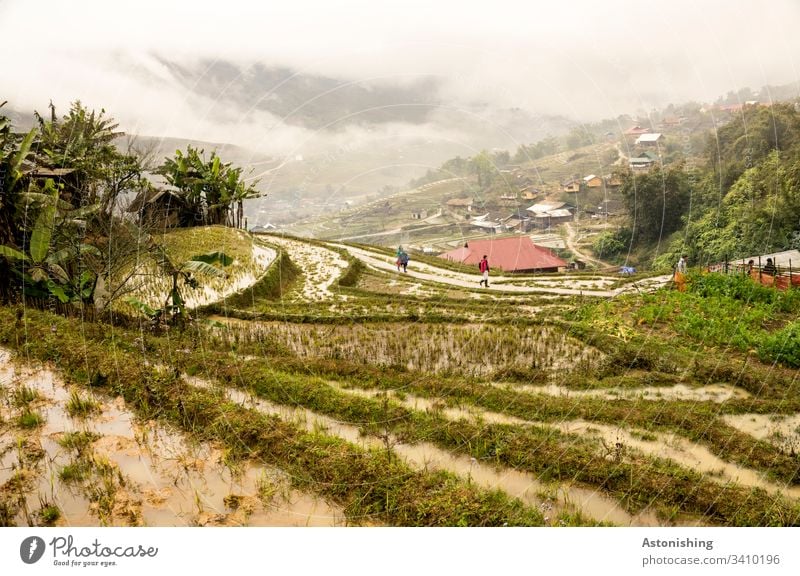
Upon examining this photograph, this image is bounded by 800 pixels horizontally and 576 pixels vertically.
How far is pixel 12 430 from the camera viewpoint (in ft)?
16.2

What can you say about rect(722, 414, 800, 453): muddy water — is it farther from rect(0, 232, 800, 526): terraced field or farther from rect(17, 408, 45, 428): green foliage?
rect(17, 408, 45, 428): green foliage

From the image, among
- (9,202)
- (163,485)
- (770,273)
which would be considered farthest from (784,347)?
(9,202)

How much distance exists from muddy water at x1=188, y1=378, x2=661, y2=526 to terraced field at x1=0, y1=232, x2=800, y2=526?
22 millimetres

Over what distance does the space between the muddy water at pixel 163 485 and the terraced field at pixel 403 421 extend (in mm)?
18

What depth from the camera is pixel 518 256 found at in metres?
17.4

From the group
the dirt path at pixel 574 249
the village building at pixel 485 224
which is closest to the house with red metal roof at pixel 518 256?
the dirt path at pixel 574 249

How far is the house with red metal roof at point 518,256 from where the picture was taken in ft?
57.3

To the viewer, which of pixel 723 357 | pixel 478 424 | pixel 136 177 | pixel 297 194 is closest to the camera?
pixel 478 424

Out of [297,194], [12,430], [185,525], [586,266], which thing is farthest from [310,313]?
[586,266]

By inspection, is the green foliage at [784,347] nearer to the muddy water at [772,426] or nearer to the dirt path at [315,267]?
the muddy water at [772,426]

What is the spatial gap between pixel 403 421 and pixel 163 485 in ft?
8.49

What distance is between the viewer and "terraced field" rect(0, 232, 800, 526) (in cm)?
387
